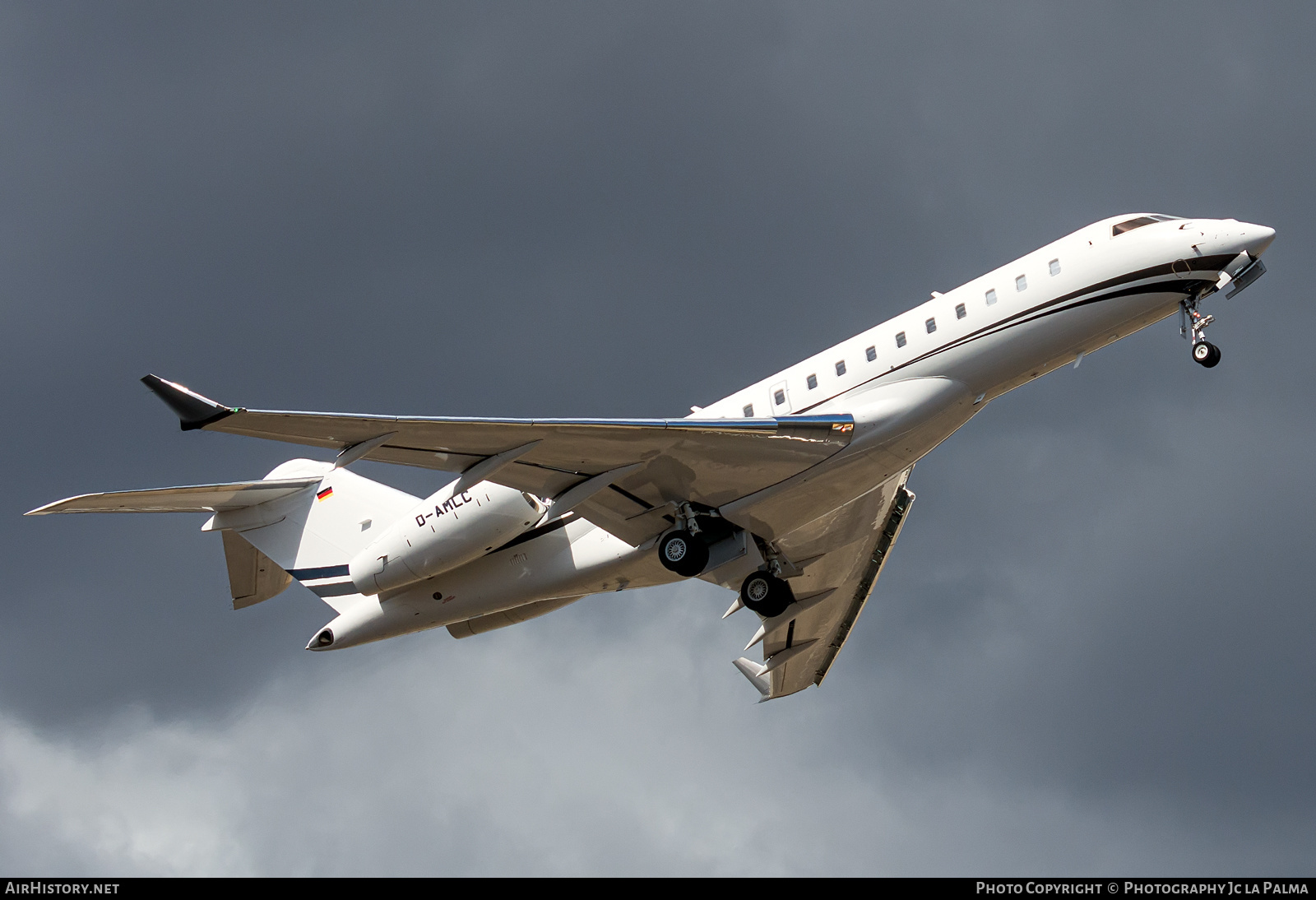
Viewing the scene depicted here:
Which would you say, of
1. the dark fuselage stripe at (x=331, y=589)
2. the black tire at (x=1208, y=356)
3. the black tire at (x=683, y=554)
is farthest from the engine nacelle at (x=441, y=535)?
the black tire at (x=1208, y=356)

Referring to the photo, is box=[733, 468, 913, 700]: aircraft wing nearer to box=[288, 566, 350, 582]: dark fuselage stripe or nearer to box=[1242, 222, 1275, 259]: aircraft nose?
box=[1242, 222, 1275, 259]: aircraft nose

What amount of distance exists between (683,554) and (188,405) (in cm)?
820

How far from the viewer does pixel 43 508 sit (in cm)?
1947

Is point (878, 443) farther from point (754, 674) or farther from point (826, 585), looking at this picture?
point (754, 674)

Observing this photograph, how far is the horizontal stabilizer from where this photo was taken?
68.5ft

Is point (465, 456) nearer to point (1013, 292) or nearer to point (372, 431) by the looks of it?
point (372, 431)

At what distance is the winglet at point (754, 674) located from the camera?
95.7 feet

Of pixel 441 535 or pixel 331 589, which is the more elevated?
pixel 441 535

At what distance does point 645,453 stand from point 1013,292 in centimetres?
609

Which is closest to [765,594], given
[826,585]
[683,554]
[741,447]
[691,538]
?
[691,538]

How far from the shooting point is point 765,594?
23.3 metres

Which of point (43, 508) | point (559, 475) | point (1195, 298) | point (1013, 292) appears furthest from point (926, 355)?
point (43, 508)

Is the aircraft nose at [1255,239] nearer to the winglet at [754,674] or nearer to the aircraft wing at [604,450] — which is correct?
the aircraft wing at [604,450]
